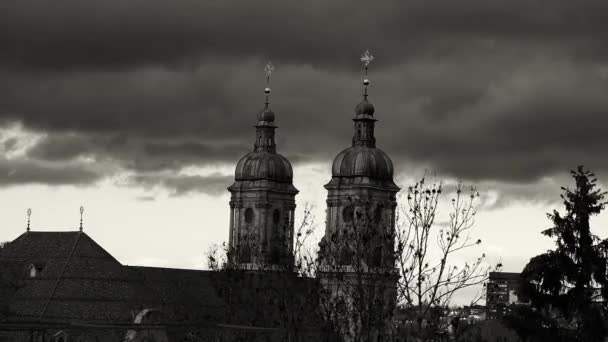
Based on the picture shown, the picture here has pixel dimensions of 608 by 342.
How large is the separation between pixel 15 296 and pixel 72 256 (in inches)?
147

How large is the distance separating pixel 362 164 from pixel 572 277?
161 ft

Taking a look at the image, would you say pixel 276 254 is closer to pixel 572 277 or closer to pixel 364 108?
pixel 572 277

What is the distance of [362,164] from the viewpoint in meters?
95.4

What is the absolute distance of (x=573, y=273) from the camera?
153 feet

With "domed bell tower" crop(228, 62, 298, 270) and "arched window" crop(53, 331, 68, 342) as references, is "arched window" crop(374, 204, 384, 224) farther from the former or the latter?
"domed bell tower" crop(228, 62, 298, 270)

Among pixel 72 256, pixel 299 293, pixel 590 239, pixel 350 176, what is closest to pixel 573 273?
pixel 590 239

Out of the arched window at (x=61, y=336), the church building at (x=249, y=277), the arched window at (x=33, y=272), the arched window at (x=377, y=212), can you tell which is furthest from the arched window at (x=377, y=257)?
the arched window at (x=33, y=272)

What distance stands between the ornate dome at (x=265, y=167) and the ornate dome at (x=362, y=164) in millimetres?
6055

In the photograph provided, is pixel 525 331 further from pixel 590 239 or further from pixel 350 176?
pixel 350 176

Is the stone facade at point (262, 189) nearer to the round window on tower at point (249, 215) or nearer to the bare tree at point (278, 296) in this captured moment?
the round window on tower at point (249, 215)

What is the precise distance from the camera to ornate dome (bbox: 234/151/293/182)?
10112 centimetres

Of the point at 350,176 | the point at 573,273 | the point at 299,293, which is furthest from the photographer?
the point at 350,176

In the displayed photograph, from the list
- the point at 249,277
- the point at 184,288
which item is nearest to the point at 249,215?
the point at 184,288

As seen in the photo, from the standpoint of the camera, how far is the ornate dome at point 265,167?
332ft
